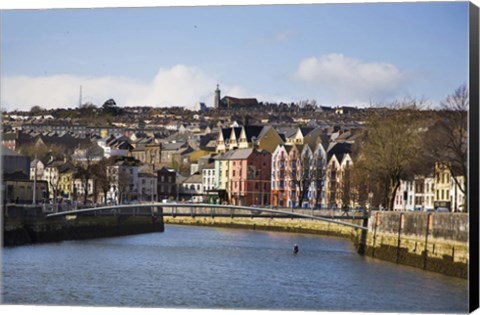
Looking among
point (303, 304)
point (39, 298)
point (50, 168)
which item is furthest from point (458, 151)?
point (50, 168)

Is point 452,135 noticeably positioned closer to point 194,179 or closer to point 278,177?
point 278,177

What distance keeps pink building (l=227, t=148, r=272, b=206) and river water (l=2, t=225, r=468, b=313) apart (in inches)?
239

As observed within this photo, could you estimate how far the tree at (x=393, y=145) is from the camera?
2562cm

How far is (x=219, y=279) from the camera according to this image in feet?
67.5

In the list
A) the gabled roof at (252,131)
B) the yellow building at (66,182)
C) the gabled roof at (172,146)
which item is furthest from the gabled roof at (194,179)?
Result: the gabled roof at (252,131)

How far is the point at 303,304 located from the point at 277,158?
648 inches

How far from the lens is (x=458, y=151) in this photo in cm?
1983

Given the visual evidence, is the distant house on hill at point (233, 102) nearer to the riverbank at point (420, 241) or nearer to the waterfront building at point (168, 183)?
the riverbank at point (420, 241)

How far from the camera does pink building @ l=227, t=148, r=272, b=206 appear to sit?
33.9m

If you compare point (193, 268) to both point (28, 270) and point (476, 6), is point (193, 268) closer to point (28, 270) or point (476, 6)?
point (28, 270)

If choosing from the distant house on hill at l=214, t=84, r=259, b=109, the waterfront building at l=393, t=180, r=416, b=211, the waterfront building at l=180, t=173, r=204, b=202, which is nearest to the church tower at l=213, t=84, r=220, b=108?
the distant house on hill at l=214, t=84, r=259, b=109

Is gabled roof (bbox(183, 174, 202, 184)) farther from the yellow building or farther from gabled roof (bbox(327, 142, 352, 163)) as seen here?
the yellow building

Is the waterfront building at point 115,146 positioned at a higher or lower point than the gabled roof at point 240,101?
lower

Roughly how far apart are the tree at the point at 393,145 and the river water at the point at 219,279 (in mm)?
1644
